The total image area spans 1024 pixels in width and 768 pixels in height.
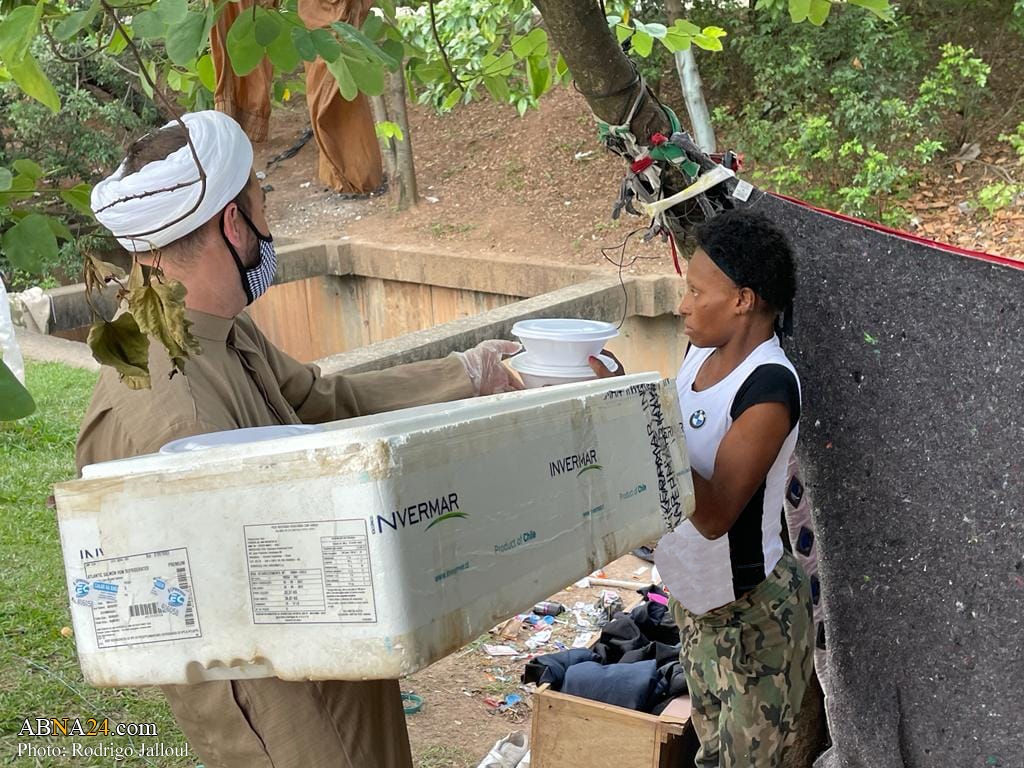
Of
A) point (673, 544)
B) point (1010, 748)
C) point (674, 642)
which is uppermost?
point (673, 544)

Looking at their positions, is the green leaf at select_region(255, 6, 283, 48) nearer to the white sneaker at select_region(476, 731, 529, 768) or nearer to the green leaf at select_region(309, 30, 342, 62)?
the green leaf at select_region(309, 30, 342, 62)

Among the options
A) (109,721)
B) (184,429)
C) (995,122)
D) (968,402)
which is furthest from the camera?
(995,122)

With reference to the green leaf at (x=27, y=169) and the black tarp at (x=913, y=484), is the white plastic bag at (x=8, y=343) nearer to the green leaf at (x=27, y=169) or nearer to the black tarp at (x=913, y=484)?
the green leaf at (x=27, y=169)

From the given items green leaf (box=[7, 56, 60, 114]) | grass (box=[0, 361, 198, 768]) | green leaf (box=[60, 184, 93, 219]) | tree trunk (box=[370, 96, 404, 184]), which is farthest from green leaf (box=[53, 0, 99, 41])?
tree trunk (box=[370, 96, 404, 184])

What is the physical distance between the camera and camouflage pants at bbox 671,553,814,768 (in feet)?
8.23

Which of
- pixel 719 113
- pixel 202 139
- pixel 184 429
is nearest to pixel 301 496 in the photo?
pixel 184 429

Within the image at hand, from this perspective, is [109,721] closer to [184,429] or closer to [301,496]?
[184,429]

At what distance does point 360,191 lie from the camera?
4.67m

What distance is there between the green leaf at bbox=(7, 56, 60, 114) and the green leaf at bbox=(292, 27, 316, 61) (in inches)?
19.3

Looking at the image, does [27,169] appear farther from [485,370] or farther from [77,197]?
[485,370]

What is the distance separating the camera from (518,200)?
36.6 feet

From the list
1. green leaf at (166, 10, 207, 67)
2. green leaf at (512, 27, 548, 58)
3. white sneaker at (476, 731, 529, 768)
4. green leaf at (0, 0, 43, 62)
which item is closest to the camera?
green leaf at (0, 0, 43, 62)

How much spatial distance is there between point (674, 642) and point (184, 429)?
8.43 feet

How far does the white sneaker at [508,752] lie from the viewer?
3617 mm
